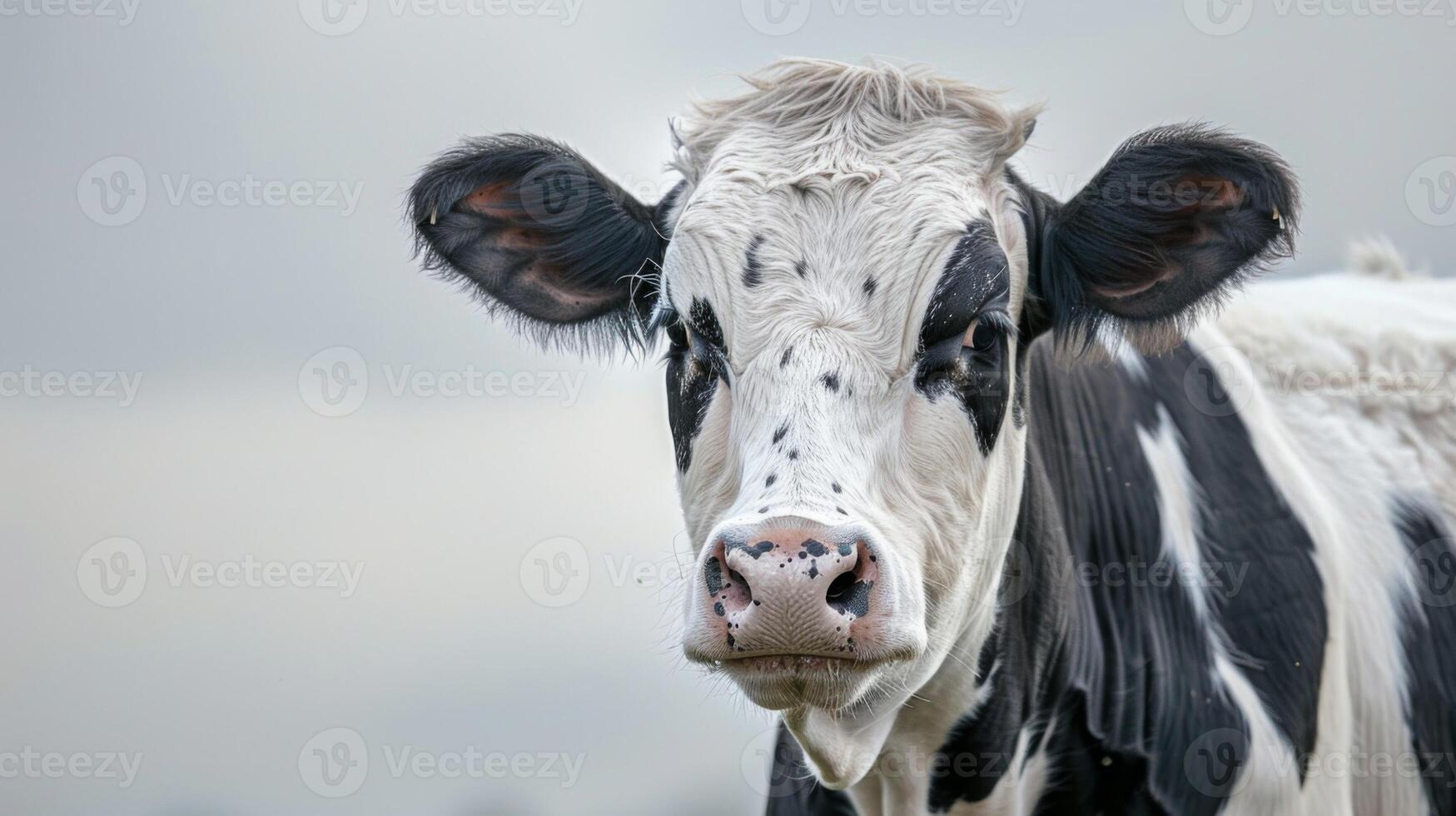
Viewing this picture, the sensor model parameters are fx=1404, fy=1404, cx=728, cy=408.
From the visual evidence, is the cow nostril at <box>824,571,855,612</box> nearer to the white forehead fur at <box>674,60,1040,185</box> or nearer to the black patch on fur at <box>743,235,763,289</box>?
the black patch on fur at <box>743,235,763,289</box>

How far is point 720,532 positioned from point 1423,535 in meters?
3.56

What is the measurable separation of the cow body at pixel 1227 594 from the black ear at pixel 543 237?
4.84 ft

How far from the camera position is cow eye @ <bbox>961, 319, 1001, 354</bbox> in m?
4.01

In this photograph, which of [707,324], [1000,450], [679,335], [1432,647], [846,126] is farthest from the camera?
[1432,647]

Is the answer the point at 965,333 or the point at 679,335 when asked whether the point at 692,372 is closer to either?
the point at 679,335

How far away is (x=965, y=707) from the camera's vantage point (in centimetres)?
439

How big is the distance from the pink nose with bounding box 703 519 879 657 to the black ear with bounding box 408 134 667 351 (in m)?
1.81

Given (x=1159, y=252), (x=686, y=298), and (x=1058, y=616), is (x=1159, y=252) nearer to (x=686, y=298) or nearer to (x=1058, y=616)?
(x=1058, y=616)

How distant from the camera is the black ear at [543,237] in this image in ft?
15.7

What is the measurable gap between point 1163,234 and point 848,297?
48.6 inches

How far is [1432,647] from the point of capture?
539 cm

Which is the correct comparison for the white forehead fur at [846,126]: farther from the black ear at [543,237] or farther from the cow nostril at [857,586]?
the cow nostril at [857,586]

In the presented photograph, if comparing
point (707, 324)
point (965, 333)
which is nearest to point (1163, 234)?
point (965, 333)

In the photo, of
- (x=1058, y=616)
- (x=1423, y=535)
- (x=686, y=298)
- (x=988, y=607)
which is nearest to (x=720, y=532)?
(x=686, y=298)
